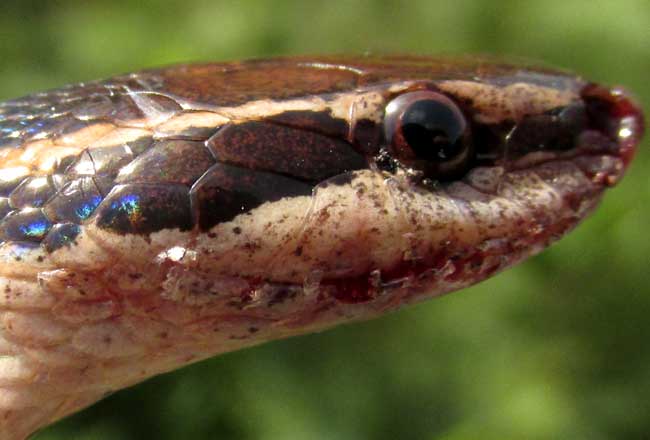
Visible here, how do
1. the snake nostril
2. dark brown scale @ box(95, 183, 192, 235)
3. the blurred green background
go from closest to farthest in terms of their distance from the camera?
dark brown scale @ box(95, 183, 192, 235) → the snake nostril → the blurred green background

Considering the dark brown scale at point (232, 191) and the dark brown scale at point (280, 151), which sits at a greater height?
the dark brown scale at point (280, 151)

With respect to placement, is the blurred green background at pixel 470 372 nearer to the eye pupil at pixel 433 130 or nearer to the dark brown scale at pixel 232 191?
the eye pupil at pixel 433 130

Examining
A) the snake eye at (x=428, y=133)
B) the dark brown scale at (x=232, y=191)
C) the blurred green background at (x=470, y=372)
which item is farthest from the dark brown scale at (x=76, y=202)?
the blurred green background at (x=470, y=372)

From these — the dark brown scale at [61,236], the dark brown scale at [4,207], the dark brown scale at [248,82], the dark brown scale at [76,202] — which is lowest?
the dark brown scale at [61,236]

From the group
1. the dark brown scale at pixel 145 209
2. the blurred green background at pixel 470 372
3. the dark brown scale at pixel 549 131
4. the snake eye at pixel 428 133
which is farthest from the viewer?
the blurred green background at pixel 470 372

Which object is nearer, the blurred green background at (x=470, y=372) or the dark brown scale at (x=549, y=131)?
the dark brown scale at (x=549, y=131)

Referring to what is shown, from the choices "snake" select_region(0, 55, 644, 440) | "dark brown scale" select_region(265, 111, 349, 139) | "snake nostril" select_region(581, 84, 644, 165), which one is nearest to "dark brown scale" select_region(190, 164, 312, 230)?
"snake" select_region(0, 55, 644, 440)

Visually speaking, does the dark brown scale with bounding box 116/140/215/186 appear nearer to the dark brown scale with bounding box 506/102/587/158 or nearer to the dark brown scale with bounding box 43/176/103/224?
the dark brown scale with bounding box 43/176/103/224

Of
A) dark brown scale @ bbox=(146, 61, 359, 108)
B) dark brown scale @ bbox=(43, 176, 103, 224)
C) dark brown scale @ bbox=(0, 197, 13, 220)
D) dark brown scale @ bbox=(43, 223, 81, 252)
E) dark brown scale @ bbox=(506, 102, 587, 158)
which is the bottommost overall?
dark brown scale @ bbox=(43, 223, 81, 252)

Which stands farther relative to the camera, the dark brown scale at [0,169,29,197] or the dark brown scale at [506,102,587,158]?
the dark brown scale at [506,102,587,158]
